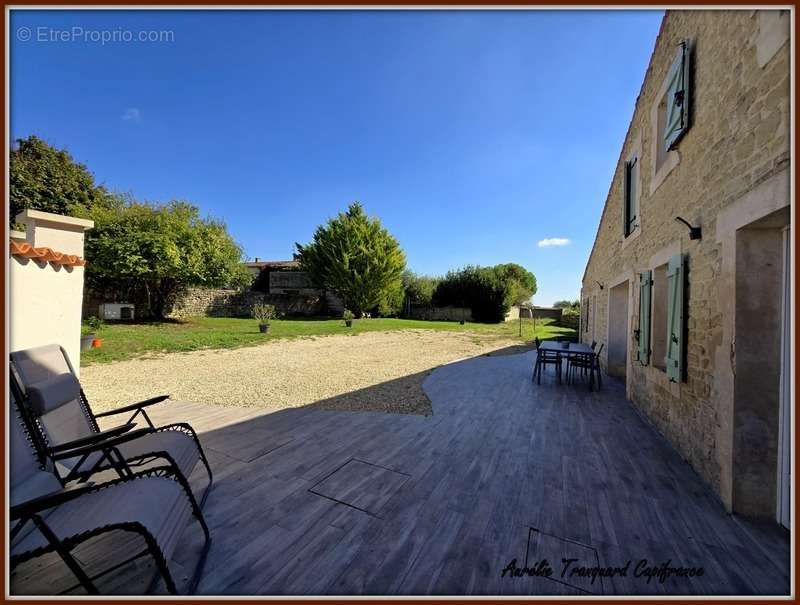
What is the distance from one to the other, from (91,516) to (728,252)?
15.2 feet

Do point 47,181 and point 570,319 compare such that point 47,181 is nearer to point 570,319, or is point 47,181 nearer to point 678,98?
point 678,98

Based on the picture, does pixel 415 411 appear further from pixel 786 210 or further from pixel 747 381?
pixel 786 210

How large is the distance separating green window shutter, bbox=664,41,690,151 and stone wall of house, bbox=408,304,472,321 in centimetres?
2455

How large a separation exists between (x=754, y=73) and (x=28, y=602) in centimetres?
539

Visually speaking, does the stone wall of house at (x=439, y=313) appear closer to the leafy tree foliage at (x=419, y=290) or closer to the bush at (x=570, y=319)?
the leafy tree foliage at (x=419, y=290)

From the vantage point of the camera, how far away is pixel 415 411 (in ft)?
15.9

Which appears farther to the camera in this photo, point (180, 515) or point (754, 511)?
point (754, 511)

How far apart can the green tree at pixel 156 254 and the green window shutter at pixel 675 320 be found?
1886 centimetres

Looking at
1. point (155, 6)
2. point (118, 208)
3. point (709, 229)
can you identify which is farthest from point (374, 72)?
point (118, 208)

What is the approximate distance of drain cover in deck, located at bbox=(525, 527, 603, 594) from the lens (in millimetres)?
1796

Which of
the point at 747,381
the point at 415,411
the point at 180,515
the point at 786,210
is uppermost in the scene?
the point at 786,210

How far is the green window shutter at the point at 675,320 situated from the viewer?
344 cm

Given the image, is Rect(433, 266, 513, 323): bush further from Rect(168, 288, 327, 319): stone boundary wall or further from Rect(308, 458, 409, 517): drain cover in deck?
Rect(308, 458, 409, 517): drain cover in deck

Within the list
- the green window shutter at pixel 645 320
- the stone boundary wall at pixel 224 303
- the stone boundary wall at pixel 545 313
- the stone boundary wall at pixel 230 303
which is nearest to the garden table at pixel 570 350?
the green window shutter at pixel 645 320
